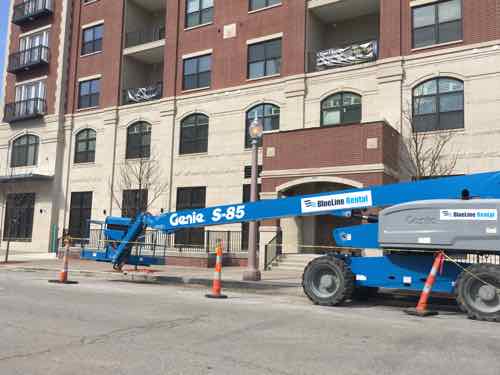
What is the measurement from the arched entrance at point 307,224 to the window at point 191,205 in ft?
19.7

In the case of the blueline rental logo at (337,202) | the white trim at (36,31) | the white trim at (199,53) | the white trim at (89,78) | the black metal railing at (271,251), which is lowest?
the black metal railing at (271,251)

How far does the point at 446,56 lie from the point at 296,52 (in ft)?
22.9

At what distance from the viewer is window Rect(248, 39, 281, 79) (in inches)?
1008

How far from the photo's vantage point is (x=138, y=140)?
29984 millimetres

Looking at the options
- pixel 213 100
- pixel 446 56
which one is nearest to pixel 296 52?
pixel 213 100

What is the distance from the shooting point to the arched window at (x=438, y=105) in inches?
811

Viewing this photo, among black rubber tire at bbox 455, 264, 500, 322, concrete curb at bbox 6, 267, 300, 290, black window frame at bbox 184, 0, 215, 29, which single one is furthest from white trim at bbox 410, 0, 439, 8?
black rubber tire at bbox 455, 264, 500, 322

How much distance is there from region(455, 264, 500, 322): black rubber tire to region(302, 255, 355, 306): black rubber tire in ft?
6.71

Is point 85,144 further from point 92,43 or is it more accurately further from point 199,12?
point 199,12

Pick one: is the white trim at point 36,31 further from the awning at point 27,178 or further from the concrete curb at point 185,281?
the concrete curb at point 185,281

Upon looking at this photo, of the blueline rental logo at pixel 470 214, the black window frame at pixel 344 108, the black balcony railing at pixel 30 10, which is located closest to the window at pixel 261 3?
the black window frame at pixel 344 108

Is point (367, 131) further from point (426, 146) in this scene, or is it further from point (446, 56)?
point (446, 56)

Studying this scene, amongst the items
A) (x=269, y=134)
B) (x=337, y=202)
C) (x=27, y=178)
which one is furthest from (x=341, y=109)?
(x=27, y=178)

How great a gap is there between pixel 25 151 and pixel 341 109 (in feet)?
72.5
